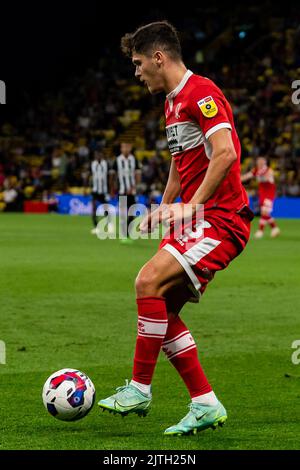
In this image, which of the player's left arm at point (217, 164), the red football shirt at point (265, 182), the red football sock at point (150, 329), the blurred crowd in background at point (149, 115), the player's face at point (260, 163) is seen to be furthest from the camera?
the blurred crowd in background at point (149, 115)

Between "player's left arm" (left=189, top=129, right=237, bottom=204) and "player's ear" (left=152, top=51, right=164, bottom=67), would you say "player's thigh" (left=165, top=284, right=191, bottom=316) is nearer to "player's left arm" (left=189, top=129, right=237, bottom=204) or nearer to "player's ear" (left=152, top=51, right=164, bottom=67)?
"player's left arm" (left=189, top=129, right=237, bottom=204)

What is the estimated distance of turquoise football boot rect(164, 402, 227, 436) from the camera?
17.4ft

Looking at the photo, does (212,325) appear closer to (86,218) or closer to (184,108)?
(184,108)

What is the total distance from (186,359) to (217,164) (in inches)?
44.6

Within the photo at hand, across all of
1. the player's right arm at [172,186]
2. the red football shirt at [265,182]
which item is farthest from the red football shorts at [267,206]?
the player's right arm at [172,186]

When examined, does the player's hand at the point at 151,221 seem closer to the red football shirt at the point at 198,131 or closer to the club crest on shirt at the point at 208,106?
the red football shirt at the point at 198,131

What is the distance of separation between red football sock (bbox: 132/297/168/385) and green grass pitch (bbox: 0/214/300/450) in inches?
16.1

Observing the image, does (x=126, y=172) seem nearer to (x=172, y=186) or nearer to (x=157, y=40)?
(x=172, y=186)

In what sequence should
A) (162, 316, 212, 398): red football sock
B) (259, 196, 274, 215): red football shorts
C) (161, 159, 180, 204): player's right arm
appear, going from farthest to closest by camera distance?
(259, 196, 274, 215): red football shorts
(161, 159, 180, 204): player's right arm
(162, 316, 212, 398): red football sock

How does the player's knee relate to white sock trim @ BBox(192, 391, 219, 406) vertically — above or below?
above

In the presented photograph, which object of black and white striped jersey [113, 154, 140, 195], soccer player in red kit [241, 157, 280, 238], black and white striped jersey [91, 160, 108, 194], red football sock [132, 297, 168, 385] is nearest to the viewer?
red football sock [132, 297, 168, 385]

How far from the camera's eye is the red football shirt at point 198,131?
534cm

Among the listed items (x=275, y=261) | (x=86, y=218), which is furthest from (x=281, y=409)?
(x=86, y=218)

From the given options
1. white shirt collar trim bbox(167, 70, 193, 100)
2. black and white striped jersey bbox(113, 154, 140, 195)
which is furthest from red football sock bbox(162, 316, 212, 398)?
black and white striped jersey bbox(113, 154, 140, 195)
